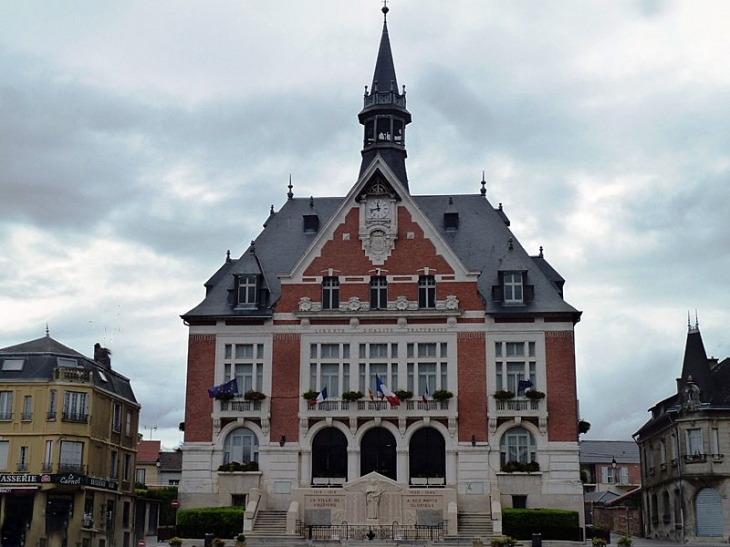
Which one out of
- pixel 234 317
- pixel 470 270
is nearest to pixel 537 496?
pixel 470 270

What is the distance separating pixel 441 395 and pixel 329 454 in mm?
7243

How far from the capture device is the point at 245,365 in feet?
208

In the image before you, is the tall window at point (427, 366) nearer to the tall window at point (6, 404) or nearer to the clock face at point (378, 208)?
the clock face at point (378, 208)

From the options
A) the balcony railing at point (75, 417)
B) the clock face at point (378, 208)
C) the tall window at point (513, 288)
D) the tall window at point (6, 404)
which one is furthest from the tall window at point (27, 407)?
the tall window at point (513, 288)

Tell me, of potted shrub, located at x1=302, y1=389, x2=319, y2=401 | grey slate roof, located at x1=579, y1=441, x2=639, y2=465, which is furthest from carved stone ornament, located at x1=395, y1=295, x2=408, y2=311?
grey slate roof, located at x1=579, y1=441, x2=639, y2=465

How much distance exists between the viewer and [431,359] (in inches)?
2451

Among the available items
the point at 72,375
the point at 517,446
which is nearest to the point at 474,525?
the point at 517,446

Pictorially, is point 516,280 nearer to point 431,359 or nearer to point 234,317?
point 431,359

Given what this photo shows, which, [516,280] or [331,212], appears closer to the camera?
[516,280]

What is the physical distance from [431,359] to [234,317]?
1171cm

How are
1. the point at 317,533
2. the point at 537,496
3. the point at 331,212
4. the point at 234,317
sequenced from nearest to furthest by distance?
the point at 317,533 < the point at 537,496 < the point at 234,317 < the point at 331,212

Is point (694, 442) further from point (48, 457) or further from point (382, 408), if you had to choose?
point (48, 457)

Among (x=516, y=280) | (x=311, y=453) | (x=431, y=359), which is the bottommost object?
(x=311, y=453)

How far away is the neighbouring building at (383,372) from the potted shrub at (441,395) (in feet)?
0.27
